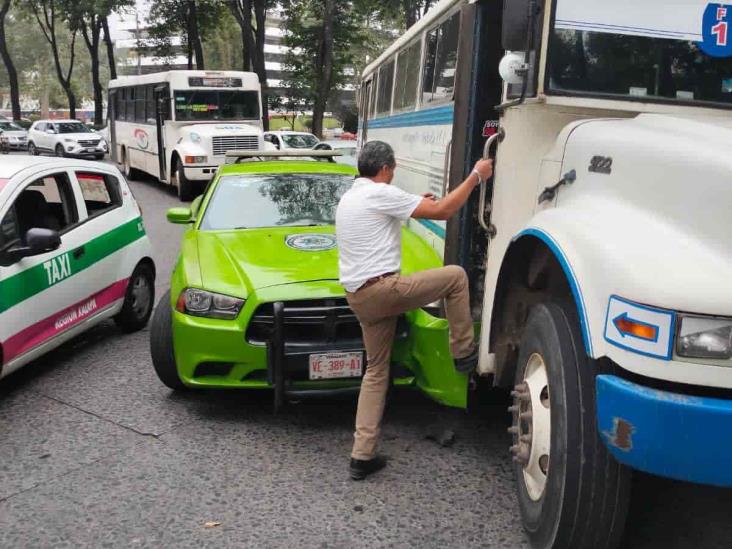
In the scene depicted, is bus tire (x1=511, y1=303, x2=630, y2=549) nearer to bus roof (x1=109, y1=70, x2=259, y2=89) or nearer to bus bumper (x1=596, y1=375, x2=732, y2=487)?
bus bumper (x1=596, y1=375, x2=732, y2=487)

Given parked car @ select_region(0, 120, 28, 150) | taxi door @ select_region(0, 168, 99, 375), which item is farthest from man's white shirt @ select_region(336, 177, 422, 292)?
parked car @ select_region(0, 120, 28, 150)

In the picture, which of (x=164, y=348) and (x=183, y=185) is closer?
(x=164, y=348)

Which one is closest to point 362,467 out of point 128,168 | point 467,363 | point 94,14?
point 467,363

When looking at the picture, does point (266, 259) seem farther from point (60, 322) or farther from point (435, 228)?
point (60, 322)

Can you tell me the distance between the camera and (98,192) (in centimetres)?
633

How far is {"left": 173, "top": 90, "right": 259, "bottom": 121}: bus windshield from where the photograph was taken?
18078 millimetres

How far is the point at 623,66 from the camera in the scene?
3.35 m

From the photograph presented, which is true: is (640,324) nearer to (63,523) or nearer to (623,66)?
(623,66)

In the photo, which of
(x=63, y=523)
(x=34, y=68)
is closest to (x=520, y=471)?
(x=63, y=523)

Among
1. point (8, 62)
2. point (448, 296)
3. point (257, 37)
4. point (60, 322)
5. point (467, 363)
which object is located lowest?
point (60, 322)

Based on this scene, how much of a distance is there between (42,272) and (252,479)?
232 centimetres

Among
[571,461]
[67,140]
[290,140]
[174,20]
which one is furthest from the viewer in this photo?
[174,20]

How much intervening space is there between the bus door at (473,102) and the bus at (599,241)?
0.4 inches

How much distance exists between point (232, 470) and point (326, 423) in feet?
2.63
